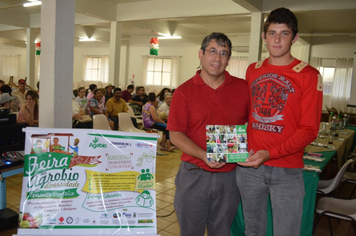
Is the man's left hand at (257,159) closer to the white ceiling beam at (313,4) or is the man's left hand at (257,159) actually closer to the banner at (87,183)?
the banner at (87,183)

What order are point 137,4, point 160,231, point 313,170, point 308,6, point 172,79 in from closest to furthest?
1. point 313,170
2. point 160,231
3. point 308,6
4. point 137,4
5. point 172,79

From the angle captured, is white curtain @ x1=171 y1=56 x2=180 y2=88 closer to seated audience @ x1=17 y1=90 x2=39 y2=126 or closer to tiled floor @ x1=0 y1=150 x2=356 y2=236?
tiled floor @ x1=0 y1=150 x2=356 y2=236

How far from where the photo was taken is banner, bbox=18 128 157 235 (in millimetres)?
1686

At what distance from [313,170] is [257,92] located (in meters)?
1.45

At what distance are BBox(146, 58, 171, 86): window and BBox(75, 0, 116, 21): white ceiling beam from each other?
24.6 feet

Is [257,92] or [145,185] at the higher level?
[257,92]

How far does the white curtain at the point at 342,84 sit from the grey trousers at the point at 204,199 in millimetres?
12566

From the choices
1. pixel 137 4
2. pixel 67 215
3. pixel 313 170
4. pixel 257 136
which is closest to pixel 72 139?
pixel 67 215

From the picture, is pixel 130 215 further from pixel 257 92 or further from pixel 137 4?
Answer: pixel 137 4

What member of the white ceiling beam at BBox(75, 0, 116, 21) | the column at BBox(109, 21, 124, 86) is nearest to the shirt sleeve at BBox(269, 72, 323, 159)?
the white ceiling beam at BBox(75, 0, 116, 21)

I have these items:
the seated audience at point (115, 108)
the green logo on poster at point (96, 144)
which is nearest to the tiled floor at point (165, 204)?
the green logo on poster at point (96, 144)

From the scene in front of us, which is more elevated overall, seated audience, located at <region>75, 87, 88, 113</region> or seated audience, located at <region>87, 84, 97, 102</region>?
seated audience, located at <region>87, 84, 97, 102</region>

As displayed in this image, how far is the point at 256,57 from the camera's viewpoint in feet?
25.2

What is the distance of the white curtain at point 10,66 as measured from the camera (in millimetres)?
22484
